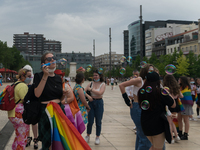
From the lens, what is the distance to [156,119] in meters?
3.93

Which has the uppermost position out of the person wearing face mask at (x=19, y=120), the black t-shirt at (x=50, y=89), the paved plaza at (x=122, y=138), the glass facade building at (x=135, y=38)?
the glass facade building at (x=135, y=38)

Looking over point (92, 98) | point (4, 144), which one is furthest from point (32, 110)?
point (4, 144)

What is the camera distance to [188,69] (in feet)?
188

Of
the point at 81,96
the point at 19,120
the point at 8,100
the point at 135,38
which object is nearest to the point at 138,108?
the point at 81,96

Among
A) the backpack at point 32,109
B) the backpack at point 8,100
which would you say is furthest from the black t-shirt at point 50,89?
the backpack at point 8,100

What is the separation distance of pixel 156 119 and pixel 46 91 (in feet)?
5.62

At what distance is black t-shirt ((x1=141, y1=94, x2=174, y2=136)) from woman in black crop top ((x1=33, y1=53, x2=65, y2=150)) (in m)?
1.39

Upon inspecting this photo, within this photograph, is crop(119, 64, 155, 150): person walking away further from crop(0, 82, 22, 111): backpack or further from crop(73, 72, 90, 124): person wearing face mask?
crop(0, 82, 22, 111): backpack

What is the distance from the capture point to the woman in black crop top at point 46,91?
147 inches

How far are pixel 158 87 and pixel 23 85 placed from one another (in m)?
2.80

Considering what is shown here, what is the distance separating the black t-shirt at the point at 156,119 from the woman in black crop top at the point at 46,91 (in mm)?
1393

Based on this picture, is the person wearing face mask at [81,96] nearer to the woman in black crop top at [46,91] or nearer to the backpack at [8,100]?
the backpack at [8,100]

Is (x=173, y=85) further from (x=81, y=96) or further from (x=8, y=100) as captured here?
(x=8, y=100)

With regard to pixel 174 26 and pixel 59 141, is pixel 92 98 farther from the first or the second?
pixel 174 26
